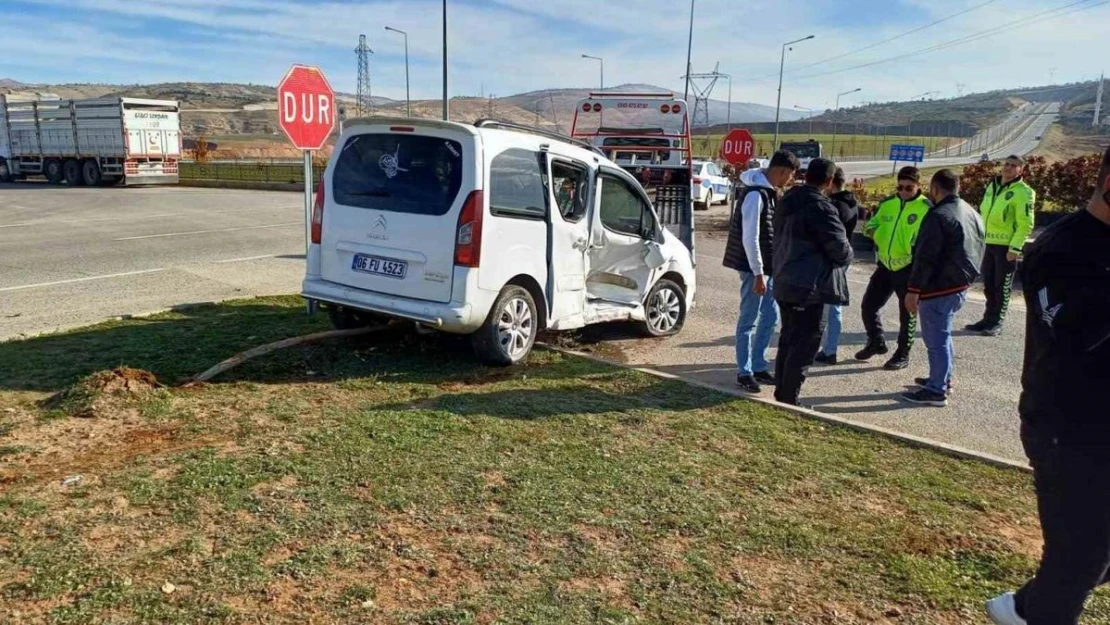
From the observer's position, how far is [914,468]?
15.4ft

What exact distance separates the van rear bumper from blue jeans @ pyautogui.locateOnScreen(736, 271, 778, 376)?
2.07 metres

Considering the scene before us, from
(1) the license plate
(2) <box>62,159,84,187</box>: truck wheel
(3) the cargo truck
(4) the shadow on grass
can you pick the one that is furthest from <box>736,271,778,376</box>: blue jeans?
(2) <box>62,159,84,187</box>: truck wheel

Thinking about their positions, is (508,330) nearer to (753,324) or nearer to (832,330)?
(753,324)

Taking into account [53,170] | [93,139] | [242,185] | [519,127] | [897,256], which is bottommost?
[242,185]

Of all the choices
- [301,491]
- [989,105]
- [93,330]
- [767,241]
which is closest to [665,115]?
[767,241]

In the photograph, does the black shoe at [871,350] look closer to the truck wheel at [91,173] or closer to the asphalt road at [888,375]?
the asphalt road at [888,375]

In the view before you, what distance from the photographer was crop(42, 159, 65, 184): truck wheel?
Answer: 32688 mm

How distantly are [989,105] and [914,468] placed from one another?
198 metres

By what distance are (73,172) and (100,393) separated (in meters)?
32.2

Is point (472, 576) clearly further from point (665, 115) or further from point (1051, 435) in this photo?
point (665, 115)

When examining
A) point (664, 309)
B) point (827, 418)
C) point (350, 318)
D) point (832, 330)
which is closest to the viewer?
point (827, 418)

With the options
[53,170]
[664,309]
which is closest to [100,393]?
[664,309]

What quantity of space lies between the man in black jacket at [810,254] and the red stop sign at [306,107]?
453 centimetres

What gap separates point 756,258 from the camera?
240 inches
